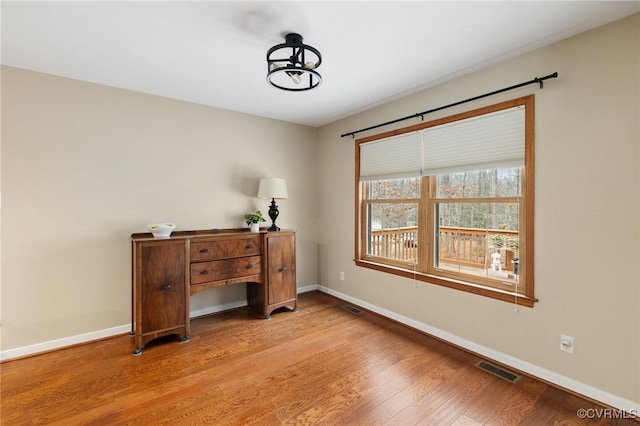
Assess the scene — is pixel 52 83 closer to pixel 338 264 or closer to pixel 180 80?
pixel 180 80

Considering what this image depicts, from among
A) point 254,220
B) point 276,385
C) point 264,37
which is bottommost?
point 276,385

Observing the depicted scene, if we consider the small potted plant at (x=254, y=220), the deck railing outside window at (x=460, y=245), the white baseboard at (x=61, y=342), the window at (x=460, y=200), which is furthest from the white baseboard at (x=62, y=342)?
the deck railing outside window at (x=460, y=245)

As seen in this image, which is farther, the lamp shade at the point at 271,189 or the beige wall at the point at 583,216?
the lamp shade at the point at 271,189

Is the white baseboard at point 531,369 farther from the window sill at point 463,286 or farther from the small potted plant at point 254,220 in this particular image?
the small potted plant at point 254,220

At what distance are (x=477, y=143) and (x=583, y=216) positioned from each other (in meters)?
0.95

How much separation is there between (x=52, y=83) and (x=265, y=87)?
1.92 meters

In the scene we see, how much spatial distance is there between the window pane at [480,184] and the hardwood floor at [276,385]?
1.42 meters

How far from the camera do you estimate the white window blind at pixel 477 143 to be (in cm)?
233

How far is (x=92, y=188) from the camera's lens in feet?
9.30

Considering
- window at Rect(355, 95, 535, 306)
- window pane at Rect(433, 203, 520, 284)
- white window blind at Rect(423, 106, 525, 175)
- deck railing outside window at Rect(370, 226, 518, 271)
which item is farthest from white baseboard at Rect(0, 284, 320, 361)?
white window blind at Rect(423, 106, 525, 175)

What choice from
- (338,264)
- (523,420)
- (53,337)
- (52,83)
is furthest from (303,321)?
(52,83)

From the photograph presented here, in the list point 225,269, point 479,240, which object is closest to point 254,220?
point 225,269

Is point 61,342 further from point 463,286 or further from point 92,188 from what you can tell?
point 463,286

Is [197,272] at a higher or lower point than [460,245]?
lower
